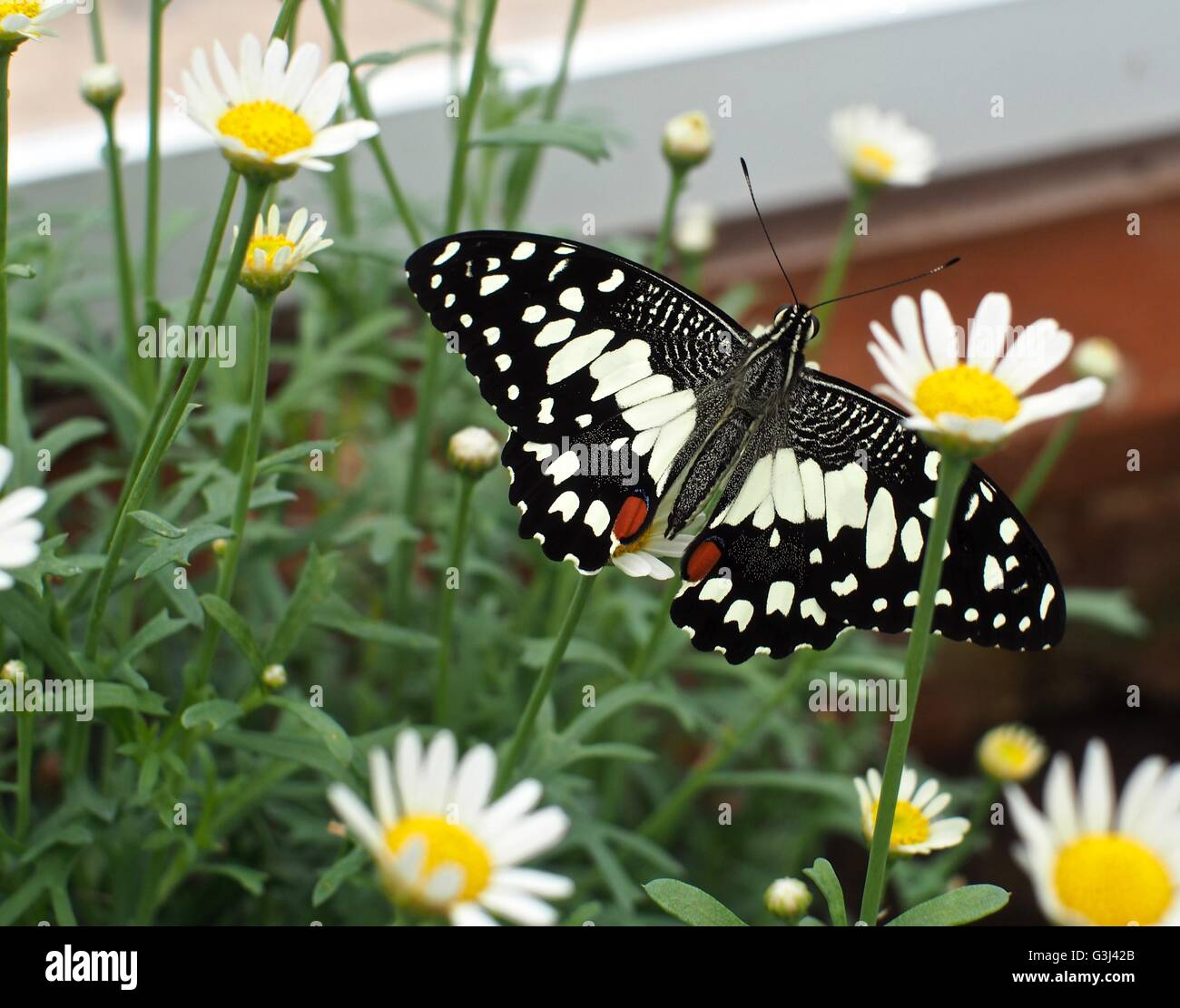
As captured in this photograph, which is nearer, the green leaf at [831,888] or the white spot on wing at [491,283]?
the green leaf at [831,888]

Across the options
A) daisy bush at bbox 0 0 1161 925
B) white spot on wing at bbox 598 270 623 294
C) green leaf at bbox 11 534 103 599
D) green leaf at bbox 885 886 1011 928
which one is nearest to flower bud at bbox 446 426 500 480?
daisy bush at bbox 0 0 1161 925

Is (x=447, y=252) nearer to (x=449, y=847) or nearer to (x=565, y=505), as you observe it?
(x=565, y=505)

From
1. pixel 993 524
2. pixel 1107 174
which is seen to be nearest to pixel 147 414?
pixel 993 524

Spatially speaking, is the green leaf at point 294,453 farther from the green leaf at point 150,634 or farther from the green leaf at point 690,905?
the green leaf at point 690,905

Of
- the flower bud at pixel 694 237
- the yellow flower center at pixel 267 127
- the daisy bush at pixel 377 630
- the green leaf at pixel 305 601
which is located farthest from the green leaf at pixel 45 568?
the flower bud at pixel 694 237
